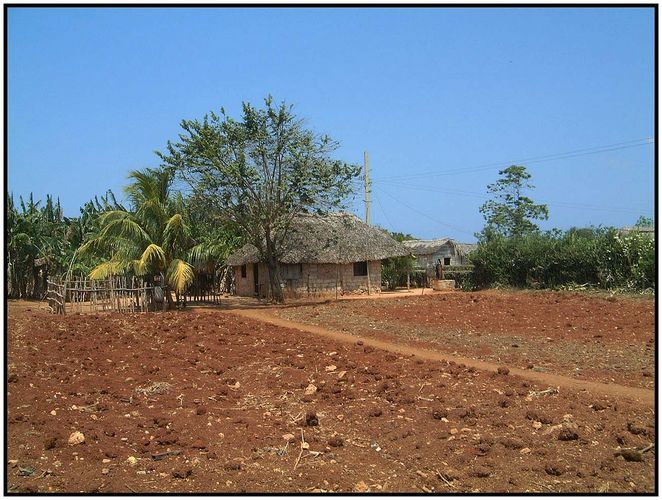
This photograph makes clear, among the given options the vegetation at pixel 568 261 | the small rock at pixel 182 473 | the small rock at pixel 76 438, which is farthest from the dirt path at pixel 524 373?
the vegetation at pixel 568 261

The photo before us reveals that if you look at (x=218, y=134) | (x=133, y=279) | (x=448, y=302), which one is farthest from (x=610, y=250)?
(x=133, y=279)

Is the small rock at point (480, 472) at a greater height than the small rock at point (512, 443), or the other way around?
the small rock at point (512, 443)

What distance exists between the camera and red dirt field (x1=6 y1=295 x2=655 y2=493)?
18.6 ft

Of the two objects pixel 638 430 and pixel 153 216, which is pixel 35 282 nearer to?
pixel 153 216

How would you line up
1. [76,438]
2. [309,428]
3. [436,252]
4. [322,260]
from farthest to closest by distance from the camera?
[436,252] → [322,260] → [309,428] → [76,438]

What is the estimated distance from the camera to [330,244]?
30.9 meters

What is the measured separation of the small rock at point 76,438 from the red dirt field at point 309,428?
0.06 metres

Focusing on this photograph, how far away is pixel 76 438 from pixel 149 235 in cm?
1658

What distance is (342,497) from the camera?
5148 millimetres

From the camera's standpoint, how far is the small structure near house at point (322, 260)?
29766 mm

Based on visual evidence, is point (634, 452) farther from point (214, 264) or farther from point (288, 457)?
point (214, 264)

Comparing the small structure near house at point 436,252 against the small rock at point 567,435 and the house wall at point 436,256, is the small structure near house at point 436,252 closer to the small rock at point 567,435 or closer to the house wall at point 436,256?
the house wall at point 436,256

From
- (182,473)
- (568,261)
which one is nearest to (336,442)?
(182,473)

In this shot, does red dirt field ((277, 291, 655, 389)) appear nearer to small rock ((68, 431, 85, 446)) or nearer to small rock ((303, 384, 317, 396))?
small rock ((303, 384, 317, 396))
